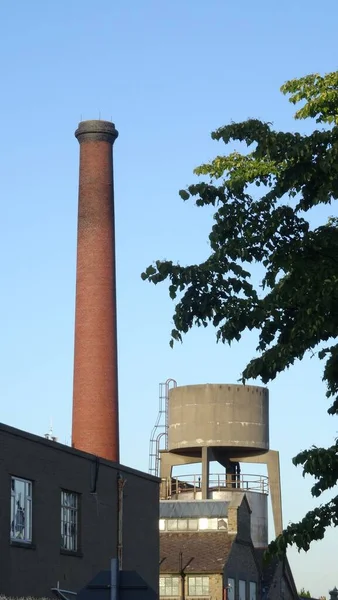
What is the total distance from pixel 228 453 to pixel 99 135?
64.0 feet

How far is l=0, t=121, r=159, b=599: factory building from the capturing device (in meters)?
27.6

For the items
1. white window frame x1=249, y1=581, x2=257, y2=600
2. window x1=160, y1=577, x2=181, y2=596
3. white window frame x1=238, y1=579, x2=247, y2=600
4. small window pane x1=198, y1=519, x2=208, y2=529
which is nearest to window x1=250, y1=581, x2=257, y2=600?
white window frame x1=249, y1=581, x2=257, y2=600

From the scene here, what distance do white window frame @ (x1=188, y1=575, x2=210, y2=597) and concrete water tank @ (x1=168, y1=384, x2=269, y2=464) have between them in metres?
8.87

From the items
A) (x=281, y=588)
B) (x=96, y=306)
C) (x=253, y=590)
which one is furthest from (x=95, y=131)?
(x=281, y=588)

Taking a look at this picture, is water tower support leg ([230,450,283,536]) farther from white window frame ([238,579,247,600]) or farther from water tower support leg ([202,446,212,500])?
white window frame ([238,579,247,600])

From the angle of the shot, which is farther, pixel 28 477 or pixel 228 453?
pixel 228 453

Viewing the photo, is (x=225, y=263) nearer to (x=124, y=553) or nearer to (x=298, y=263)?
(x=298, y=263)

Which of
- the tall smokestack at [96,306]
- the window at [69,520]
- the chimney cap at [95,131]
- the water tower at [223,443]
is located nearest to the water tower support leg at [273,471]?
the water tower at [223,443]

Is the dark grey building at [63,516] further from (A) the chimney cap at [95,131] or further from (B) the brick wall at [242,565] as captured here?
(A) the chimney cap at [95,131]

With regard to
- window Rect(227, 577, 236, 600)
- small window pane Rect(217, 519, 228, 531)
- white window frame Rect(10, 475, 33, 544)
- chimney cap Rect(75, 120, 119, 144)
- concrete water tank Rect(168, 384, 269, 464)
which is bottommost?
window Rect(227, 577, 236, 600)

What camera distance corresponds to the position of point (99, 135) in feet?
153

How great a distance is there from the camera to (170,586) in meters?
49.6

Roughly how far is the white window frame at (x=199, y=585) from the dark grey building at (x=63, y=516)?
12.0 metres

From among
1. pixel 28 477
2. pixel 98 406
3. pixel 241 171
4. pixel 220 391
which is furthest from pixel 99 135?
pixel 241 171
